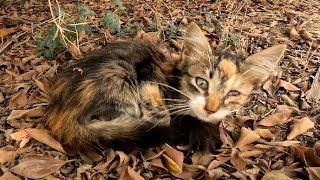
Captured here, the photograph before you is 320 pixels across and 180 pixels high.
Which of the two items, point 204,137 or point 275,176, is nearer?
point 275,176

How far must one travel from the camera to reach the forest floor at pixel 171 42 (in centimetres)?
297

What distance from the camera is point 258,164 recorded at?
306 cm

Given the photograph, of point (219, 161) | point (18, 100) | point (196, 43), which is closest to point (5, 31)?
point (18, 100)

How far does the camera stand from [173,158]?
305 cm

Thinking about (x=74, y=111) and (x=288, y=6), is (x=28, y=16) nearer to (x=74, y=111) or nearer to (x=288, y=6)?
(x=74, y=111)

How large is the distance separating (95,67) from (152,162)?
2.84ft

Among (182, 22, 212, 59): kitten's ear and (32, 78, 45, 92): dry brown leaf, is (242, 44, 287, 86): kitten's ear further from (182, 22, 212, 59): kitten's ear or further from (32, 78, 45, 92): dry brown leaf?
(32, 78, 45, 92): dry brown leaf

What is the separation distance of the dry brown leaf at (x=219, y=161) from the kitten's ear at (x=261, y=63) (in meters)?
0.65

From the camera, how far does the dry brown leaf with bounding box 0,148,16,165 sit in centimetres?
296

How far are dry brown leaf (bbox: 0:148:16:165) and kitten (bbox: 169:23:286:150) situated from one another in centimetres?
120

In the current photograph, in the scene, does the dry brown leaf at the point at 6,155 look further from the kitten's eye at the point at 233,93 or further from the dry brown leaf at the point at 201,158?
the kitten's eye at the point at 233,93

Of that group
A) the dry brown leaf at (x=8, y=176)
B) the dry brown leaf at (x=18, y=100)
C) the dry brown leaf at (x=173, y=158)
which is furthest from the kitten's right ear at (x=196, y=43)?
the dry brown leaf at (x=8, y=176)

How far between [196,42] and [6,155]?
1640 mm

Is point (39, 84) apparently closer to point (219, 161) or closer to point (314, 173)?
point (219, 161)
